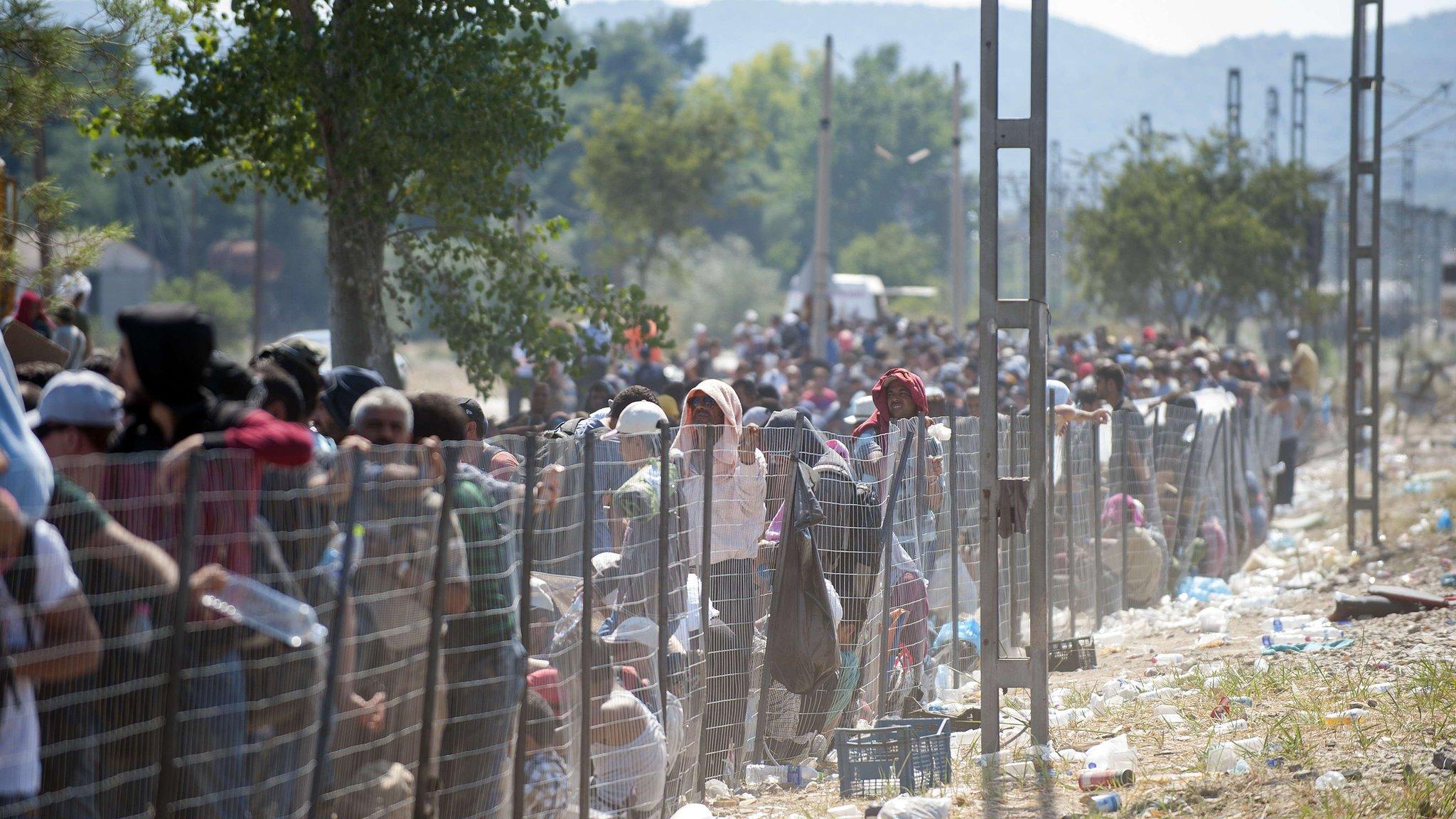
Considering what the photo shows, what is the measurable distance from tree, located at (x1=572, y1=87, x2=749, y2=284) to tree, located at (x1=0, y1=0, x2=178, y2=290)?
1371 inches

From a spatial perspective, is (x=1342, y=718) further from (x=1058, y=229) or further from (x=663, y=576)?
(x=1058, y=229)

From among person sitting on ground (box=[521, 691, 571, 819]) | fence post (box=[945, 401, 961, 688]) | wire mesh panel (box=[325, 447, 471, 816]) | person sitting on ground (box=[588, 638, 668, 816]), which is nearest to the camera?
wire mesh panel (box=[325, 447, 471, 816])

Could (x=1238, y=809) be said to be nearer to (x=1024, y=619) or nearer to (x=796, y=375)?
(x=1024, y=619)

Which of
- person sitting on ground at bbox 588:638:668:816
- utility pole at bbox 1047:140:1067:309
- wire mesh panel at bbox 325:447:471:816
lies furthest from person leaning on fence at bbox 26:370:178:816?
utility pole at bbox 1047:140:1067:309

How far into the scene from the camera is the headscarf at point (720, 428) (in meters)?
6.43

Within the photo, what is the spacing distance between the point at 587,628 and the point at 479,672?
55 cm

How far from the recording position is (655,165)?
44562 mm

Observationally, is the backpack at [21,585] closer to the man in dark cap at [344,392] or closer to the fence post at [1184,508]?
the man in dark cap at [344,392]

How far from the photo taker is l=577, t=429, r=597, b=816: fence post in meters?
5.15

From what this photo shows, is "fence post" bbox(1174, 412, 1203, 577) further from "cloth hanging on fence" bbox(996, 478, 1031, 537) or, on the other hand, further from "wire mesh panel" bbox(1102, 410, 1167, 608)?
"cloth hanging on fence" bbox(996, 478, 1031, 537)

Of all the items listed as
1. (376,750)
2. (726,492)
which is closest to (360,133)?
(726,492)

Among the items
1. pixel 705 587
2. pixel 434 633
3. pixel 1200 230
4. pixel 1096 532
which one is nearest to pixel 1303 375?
pixel 1096 532

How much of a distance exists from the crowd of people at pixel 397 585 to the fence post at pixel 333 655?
0.01m

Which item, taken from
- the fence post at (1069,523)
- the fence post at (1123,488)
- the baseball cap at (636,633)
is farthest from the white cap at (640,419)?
the fence post at (1123,488)
